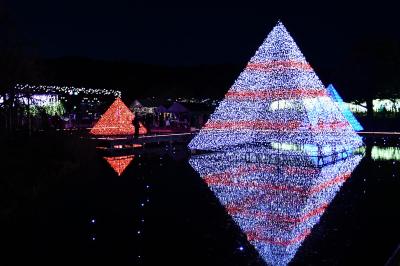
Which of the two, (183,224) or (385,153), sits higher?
(385,153)

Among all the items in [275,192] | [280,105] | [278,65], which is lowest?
[275,192]

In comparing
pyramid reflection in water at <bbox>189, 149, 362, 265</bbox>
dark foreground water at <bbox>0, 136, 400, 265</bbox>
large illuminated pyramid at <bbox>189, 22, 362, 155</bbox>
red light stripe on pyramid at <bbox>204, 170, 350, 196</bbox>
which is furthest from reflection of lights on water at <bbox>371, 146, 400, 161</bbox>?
red light stripe on pyramid at <bbox>204, 170, 350, 196</bbox>

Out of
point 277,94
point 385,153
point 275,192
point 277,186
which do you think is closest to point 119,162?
point 277,94

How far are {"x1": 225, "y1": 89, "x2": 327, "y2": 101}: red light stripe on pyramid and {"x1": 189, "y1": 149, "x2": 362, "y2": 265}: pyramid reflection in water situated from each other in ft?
7.46

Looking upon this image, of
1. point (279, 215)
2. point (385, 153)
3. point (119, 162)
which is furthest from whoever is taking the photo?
point (385, 153)

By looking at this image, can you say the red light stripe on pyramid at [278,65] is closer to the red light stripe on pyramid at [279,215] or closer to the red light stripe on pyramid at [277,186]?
the red light stripe on pyramid at [277,186]

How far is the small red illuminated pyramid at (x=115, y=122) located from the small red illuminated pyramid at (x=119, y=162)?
24.3 feet

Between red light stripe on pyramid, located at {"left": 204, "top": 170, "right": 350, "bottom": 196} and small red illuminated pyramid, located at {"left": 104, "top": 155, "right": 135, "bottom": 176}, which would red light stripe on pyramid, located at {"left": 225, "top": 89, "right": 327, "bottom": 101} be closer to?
small red illuminated pyramid, located at {"left": 104, "top": 155, "right": 135, "bottom": 176}

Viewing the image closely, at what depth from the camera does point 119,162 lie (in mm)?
19547

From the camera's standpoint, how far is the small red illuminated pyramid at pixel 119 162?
17.3 meters

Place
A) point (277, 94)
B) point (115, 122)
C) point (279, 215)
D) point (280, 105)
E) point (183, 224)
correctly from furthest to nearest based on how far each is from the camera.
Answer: point (115, 122)
point (280, 105)
point (277, 94)
point (279, 215)
point (183, 224)

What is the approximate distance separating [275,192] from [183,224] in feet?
12.3

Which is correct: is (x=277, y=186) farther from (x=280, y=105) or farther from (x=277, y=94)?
(x=280, y=105)

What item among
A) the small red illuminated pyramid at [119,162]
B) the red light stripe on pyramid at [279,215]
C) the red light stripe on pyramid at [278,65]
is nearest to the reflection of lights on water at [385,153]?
the red light stripe on pyramid at [278,65]
